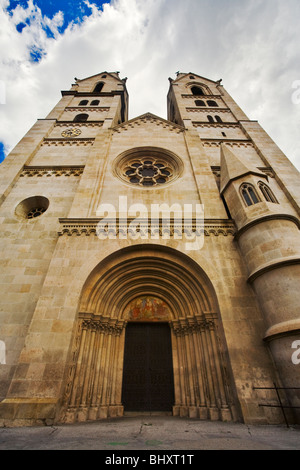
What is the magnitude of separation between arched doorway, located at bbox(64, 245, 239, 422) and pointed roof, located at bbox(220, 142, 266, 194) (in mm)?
4047

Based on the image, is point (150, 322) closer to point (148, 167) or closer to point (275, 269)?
point (275, 269)

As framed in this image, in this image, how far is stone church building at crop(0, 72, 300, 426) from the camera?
5.01 m

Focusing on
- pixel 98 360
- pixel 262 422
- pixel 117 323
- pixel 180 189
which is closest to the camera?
pixel 262 422

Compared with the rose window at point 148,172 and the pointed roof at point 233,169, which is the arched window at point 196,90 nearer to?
the rose window at point 148,172

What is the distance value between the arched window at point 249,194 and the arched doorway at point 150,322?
3.17 meters

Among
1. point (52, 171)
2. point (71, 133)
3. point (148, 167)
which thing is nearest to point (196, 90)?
point (71, 133)

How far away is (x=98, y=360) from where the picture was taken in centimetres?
612

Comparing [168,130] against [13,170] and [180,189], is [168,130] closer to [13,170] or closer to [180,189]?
[180,189]

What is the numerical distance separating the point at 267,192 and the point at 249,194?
678mm

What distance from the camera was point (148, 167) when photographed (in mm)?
11586

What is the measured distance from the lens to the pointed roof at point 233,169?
8.34 m
